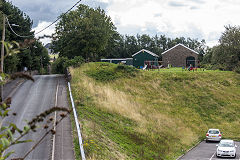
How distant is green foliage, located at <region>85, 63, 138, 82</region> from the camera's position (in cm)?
4347

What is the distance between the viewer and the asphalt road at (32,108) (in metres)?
15.9

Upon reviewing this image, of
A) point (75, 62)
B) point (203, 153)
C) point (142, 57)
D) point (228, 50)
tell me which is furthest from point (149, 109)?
point (142, 57)

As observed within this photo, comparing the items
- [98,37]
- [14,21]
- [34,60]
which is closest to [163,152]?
[98,37]

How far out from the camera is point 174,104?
125 feet

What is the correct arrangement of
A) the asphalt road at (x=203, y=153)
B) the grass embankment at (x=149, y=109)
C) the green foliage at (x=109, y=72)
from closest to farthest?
the grass embankment at (x=149, y=109), the asphalt road at (x=203, y=153), the green foliage at (x=109, y=72)

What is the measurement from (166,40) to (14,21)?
239 ft

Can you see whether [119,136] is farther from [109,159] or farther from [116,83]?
[116,83]

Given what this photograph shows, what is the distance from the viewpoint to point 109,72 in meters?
45.9

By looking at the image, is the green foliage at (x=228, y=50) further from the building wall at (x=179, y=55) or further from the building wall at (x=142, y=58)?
the building wall at (x=142, y=58)

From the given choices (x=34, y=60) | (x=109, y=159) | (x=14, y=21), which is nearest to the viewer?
(x=109, y=159)

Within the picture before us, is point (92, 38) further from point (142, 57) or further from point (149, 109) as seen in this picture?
point (142, 57)

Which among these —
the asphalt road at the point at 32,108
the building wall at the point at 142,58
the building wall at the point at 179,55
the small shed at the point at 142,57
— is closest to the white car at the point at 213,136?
the asphalt road at the point at 32,108

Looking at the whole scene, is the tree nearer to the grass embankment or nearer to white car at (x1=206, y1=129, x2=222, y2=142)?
the grass embankment

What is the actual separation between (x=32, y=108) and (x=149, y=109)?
1250 cm
